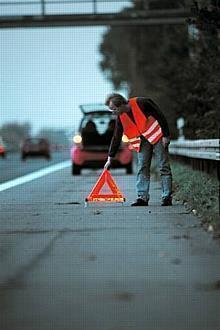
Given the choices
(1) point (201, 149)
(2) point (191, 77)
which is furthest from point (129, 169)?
(1) point (201, 149)

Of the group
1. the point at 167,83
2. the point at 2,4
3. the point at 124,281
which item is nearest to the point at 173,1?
the point at 2,4

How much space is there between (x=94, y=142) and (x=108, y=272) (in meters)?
15.1

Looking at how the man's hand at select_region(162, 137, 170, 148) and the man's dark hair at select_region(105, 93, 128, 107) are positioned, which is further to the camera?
the man's hand at select_region(162, 137, 170, 148)

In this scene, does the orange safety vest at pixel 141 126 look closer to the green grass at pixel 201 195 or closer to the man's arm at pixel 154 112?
the man's arm at pixel 154 112

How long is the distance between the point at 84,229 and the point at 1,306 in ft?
10.4

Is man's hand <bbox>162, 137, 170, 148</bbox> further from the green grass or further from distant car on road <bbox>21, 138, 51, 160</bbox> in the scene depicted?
distant car on road <bbox>21, 138, 51, 160</bbox>

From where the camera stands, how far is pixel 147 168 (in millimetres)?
11562

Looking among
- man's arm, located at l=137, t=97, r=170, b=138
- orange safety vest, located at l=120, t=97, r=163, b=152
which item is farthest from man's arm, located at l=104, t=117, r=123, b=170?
man's arm, located at l=137, t=97, r=170, b=138

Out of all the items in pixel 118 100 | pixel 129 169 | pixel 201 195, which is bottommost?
pixel 129 169

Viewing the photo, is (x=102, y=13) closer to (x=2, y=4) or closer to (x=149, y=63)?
(x=2, y=4)

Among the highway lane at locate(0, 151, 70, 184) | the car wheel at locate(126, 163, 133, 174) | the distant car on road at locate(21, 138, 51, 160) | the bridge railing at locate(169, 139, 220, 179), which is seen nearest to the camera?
the bridge railing at locate(169, 139, 220, 179)

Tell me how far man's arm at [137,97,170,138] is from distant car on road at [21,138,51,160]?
31.7 metres

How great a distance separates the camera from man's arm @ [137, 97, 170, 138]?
441 inches

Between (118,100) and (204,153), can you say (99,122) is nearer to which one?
(204,153)
